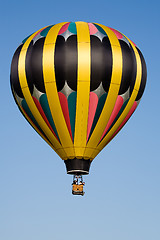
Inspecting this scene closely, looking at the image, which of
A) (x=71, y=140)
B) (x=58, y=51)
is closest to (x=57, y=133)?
(x=71, y=140)

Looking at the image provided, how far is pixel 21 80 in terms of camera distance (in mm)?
46750

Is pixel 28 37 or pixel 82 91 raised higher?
pixel 28 37

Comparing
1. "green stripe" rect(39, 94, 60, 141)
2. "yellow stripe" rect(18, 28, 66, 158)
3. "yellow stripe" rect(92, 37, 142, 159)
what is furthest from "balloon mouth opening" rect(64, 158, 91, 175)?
"green stripe" rect(39, 94, 60, 141)

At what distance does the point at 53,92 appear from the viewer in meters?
45.8

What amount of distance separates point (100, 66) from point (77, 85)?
1257mm

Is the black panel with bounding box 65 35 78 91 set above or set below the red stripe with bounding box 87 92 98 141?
above

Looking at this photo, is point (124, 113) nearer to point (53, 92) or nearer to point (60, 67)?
point (53, 92)

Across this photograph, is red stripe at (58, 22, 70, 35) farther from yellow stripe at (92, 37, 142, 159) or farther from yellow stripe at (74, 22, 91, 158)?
yellow stripe at (92, 37, 142, 159)

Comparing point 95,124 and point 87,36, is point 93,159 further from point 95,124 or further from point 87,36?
point 87,36

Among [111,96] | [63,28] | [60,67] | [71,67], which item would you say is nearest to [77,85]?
[71,67]

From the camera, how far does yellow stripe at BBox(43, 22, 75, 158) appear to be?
150 ft

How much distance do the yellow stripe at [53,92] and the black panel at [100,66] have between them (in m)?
1.64

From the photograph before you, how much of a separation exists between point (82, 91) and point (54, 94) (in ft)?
3.94

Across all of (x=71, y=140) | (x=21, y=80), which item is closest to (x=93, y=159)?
(x=71, y=140)
